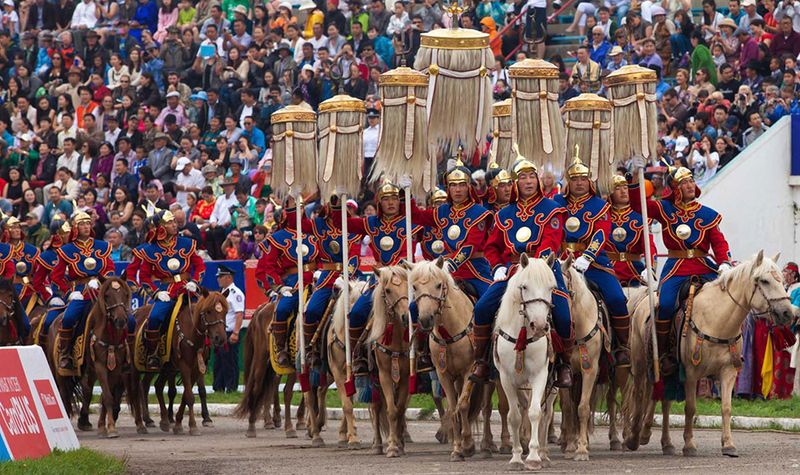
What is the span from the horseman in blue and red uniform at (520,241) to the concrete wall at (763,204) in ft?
29.7

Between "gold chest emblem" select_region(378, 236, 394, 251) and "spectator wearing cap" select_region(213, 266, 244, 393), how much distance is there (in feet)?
24.2

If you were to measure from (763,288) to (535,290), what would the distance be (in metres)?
2.55

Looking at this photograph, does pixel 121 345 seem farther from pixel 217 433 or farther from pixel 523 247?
pixel 523 247

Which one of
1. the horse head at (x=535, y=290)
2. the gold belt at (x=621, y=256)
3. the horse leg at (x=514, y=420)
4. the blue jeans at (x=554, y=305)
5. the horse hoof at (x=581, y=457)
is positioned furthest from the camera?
the gold belt at (x=621, y=256)

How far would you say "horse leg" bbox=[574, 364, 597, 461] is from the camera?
599 inches

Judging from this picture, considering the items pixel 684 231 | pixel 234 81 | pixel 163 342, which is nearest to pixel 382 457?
pixel 684 231

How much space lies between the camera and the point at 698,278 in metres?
16.2

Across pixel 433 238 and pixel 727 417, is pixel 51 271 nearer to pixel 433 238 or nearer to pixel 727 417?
pixel 433 238

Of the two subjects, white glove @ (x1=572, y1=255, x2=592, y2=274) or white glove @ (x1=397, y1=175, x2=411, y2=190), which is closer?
white glove @ (x1=572, y1=255, x2=592, y2=274)

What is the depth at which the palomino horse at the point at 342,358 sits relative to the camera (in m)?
17.4

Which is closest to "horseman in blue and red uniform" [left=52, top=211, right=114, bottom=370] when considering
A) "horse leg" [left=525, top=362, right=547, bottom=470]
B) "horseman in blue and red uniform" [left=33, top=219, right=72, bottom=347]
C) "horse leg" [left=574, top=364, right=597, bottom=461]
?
"horseman in blue and red uniform" [left=33, top=219, right=72, bottom=347]

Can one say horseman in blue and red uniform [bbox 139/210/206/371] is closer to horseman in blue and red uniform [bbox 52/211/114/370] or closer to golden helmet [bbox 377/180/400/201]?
horseman in blue and red uniform [bbox 52/211/114/370]

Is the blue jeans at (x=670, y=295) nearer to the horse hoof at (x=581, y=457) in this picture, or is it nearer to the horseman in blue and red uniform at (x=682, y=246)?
the horseman in blue and red uniform at (x=682, y=246)

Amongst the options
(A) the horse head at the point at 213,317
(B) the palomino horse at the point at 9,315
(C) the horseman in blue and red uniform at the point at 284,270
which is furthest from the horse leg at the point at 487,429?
(B) the palomino horse at the point at 9,315
